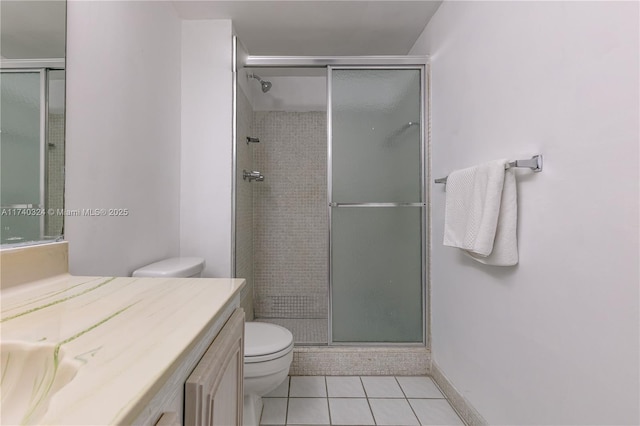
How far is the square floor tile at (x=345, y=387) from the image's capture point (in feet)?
5.92

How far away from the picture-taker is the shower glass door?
209cm

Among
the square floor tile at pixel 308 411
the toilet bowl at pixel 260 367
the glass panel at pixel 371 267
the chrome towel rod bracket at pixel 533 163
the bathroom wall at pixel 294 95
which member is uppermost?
the bathroom wall at pixel 294 95

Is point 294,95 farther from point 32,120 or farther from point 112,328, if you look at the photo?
point 112,328

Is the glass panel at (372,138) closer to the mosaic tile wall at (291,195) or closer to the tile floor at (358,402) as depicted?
the mosaic tile wall at (291,195)

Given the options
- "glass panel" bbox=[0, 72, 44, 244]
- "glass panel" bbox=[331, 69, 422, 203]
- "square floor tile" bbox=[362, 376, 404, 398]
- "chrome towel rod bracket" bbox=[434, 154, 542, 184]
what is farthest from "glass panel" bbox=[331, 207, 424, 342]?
"glass panel" bbox=[0, 72, 44, 244]

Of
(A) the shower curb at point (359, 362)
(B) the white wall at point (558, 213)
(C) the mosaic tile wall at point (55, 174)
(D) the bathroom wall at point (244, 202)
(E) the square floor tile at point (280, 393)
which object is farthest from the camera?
(D) the bathroom wall at point (244, 202)

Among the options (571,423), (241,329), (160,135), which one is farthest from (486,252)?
(160,135)

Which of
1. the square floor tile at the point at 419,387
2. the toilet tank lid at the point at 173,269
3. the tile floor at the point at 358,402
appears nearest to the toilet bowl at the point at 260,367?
the tile floor at the point at 358,402

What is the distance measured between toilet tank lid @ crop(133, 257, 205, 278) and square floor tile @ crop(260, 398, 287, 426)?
0.82 m

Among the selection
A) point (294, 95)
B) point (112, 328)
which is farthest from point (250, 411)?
point (294, 95)

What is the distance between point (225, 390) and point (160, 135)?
149cm

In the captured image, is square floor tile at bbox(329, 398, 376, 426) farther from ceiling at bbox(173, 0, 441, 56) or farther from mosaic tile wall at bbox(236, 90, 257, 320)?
ceiling at bbox(173, 0, 441, 56)

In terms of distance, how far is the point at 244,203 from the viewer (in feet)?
8.19

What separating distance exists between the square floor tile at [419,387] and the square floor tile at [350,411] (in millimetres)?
296
